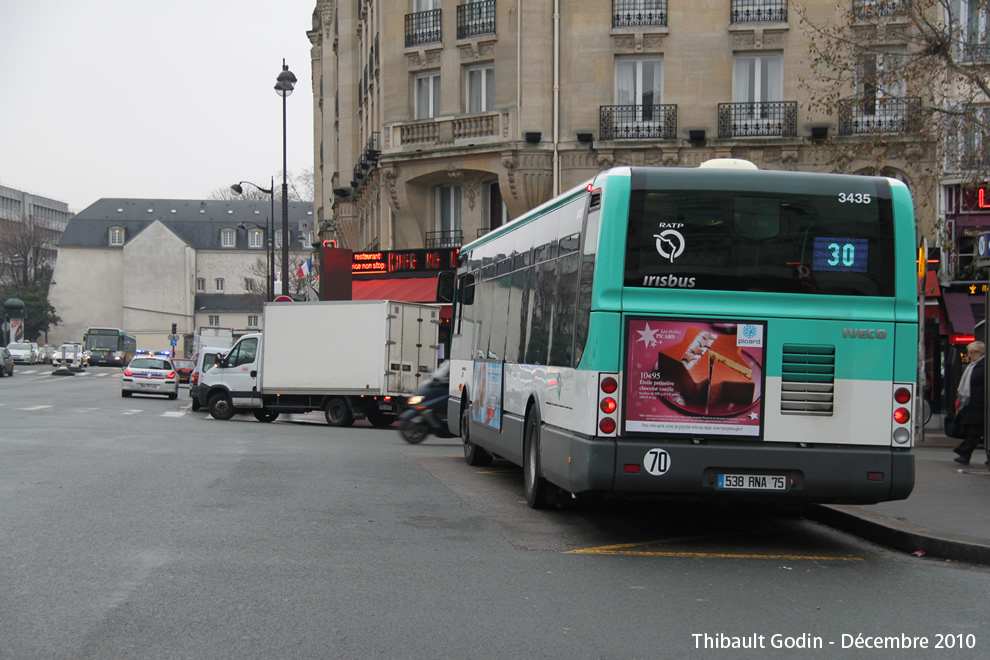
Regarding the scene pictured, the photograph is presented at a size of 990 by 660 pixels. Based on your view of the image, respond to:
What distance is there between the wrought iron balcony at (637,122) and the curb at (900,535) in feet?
62.5

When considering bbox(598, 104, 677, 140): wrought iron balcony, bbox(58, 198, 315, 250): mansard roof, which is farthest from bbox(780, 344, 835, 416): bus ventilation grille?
bbox(58, 198, 315, 250): mansard roof

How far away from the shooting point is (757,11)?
28.6 m

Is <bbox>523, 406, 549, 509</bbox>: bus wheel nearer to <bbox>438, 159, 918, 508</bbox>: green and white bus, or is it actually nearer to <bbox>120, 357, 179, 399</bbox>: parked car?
<bbox>438, 159, 918, 508</bbox>: green and white bus

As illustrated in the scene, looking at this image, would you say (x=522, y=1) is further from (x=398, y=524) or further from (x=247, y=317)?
(x=247, y=317)

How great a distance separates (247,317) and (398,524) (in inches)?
4325

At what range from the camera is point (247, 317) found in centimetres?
11662

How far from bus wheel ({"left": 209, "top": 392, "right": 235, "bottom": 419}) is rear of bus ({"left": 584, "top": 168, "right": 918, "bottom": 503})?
2066 centimetres

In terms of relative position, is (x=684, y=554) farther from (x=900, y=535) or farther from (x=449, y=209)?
(x=449, y=209)

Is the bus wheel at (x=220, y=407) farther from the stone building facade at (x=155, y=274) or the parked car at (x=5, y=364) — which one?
the stone building facade at (x=155, y=274)

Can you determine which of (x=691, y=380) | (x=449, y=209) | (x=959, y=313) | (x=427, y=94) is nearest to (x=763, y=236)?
(x=691, y=380)

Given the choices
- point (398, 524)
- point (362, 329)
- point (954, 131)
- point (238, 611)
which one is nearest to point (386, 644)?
point (238, 611)

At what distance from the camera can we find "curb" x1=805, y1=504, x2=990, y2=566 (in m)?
8.45

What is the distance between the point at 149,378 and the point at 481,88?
→ 18.3 metres

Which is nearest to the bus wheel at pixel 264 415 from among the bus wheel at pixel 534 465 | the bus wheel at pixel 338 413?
the bus wheel at pixel 338 413
